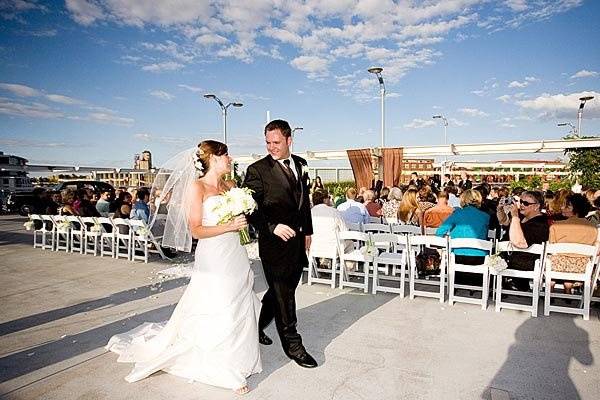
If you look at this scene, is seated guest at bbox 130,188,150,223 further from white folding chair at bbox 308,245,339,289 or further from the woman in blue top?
the woman in blue top

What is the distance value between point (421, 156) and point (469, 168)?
1016 centimetres

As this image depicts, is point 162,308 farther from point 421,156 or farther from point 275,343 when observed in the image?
point 421,156

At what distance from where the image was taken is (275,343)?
409cm

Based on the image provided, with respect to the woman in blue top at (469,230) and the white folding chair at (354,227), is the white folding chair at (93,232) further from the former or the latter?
the woman in blue top at (469,230)

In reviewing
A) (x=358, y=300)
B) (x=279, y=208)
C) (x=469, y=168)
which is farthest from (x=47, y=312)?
(x=469, y=168)

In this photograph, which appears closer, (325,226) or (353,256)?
(353,256)

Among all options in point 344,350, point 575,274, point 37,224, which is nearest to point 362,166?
point 575,274

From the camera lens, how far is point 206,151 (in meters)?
3.47

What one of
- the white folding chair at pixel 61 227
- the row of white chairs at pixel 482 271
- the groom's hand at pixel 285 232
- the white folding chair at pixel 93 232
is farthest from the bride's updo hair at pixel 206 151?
the white folding chair at pixel 61 227

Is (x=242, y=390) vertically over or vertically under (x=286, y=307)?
under

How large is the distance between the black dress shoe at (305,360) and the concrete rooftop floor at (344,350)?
0.06 m

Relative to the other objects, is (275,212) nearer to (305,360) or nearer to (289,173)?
(289,173)

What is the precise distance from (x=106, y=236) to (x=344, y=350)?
696 centimetres

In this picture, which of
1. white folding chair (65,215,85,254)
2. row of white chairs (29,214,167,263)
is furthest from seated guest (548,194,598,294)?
white folding chair (65,215,85,254)
